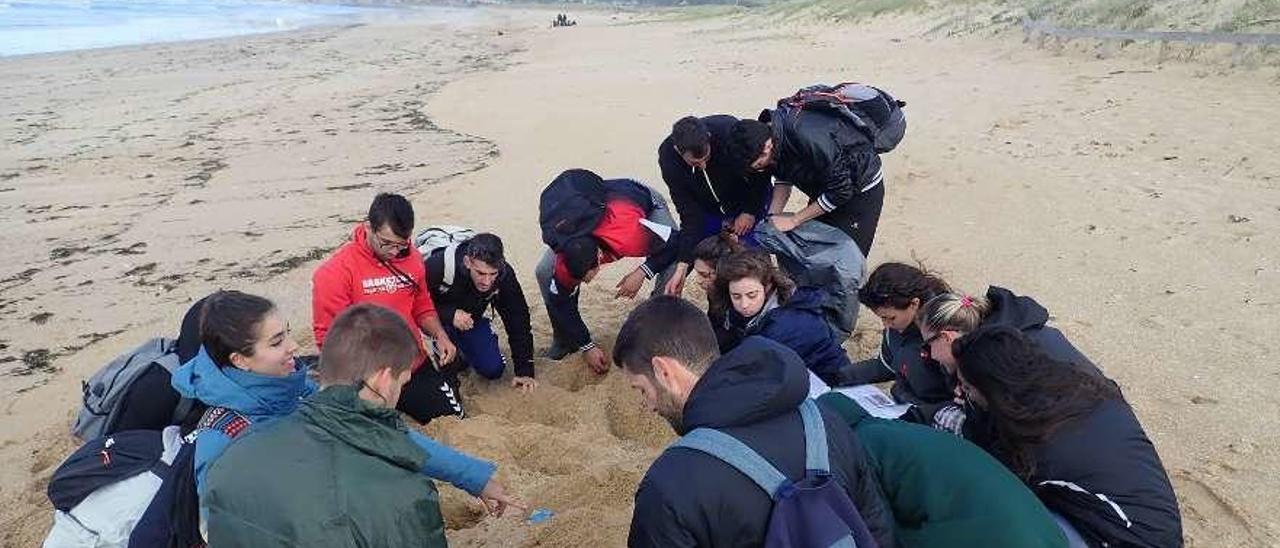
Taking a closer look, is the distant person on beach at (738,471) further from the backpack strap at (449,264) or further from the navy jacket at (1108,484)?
the backpack strap at (449,264)

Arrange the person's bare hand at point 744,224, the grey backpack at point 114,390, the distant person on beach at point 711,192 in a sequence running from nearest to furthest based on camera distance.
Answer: the grey backpack at point 114,390 → the distant person on beach at point 711,192 → the person's bare hand at point 744,224

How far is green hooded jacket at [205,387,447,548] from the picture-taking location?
2.05m

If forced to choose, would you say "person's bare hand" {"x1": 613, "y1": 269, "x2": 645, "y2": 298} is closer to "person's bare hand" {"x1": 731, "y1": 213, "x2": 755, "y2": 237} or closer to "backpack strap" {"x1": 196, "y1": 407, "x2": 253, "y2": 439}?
"person's bare hand" {"x1": 731, "y1": 213, "x2": 755, "y2": 237}

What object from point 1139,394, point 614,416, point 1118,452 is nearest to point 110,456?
point 614,416

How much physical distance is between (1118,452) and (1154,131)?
7147 millimetres

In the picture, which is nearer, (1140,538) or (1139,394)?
(1140,538)

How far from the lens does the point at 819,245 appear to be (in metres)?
4.68

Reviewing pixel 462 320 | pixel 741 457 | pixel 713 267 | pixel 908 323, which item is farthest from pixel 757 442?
pixel 462 320

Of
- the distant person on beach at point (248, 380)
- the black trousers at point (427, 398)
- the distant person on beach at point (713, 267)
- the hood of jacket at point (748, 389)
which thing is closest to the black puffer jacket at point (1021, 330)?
the hood of jacket at point (748, 389)

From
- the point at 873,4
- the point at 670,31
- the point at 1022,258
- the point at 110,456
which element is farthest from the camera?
the point at 670,31

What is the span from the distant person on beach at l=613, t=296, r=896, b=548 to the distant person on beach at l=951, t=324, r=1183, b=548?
19.2 inches

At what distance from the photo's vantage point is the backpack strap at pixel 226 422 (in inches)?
100

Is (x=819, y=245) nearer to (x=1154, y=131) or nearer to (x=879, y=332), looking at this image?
(x=879, y=332)

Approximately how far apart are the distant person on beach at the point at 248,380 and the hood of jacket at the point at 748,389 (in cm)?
103
